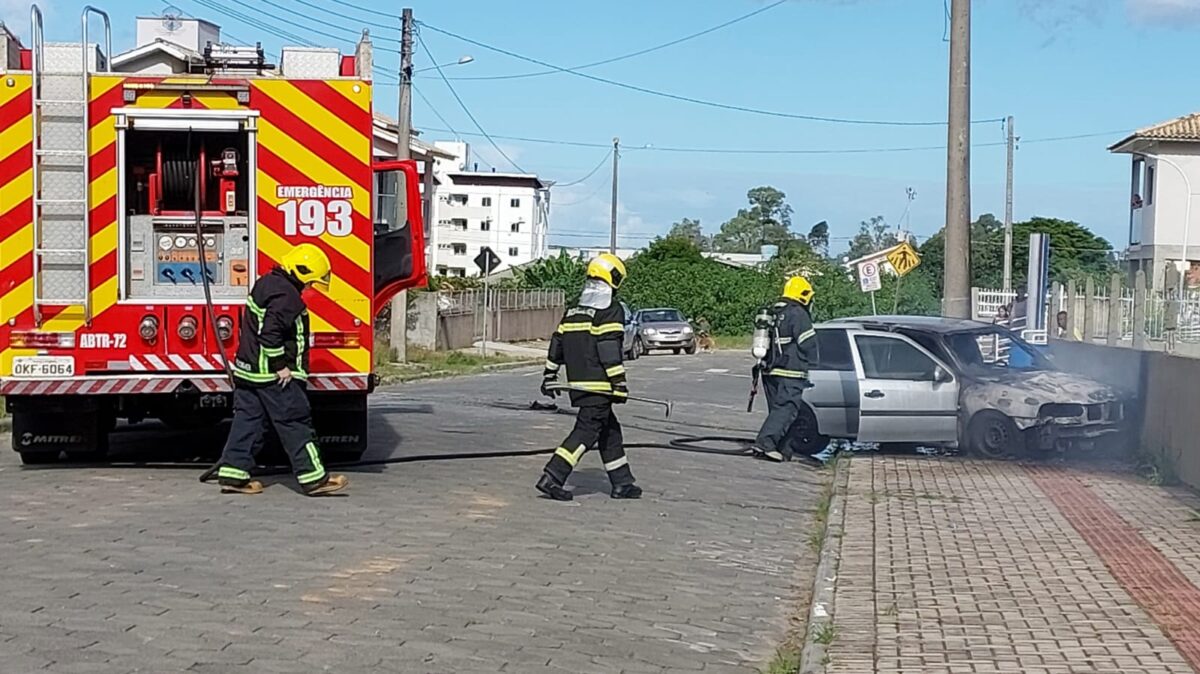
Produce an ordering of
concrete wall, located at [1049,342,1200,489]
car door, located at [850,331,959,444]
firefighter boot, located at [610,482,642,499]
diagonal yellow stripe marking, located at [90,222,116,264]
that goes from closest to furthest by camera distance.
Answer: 1. diagonal yellow stripe marking, located at [90,222,116,264]
2. firefighter boot, located at [610,482,642,499]
3. concrete wall, located at [1049,342,1200,489]
4. car door, located at [850,331,959,444]

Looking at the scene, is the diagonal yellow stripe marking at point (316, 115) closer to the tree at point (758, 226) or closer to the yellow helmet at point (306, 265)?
the yellow helmet at point (306, 265)

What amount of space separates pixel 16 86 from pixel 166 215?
138cm

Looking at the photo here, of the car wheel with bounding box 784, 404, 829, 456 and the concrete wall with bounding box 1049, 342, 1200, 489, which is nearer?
the concrete wall with bounding box 1049, 342, 1200, 489

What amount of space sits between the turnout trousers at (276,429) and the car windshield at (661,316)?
36.2m

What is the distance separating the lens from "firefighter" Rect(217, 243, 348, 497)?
10.6 meters

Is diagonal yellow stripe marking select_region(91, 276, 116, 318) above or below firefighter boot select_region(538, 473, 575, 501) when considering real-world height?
above

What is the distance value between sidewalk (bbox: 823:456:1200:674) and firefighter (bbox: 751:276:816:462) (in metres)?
1.13

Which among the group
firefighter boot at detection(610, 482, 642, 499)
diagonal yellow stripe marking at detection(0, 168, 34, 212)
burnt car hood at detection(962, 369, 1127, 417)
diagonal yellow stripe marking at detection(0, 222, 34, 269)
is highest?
diagonal yellow stripe marking at detection(0, 168, 34, 212)

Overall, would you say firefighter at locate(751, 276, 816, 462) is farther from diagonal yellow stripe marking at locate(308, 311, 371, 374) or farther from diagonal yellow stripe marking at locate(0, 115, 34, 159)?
diagonal yellow stripe marking at locate(0, 115, 34, 159)

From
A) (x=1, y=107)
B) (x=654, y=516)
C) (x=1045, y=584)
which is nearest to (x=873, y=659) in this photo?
(x=1045, y=584)

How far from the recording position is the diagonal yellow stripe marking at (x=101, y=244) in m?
Result: 11.3

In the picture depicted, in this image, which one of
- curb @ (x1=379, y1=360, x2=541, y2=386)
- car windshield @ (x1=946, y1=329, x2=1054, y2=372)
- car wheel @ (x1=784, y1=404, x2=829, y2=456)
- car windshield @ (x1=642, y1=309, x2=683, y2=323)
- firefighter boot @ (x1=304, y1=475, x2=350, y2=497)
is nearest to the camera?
firefighter boot @ (x1=304, y1=475, x2=350, y2=497)

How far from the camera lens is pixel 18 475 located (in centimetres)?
1198

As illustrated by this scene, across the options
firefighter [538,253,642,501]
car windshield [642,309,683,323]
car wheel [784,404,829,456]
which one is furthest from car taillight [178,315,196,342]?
car windshield [642,309,683,323]
